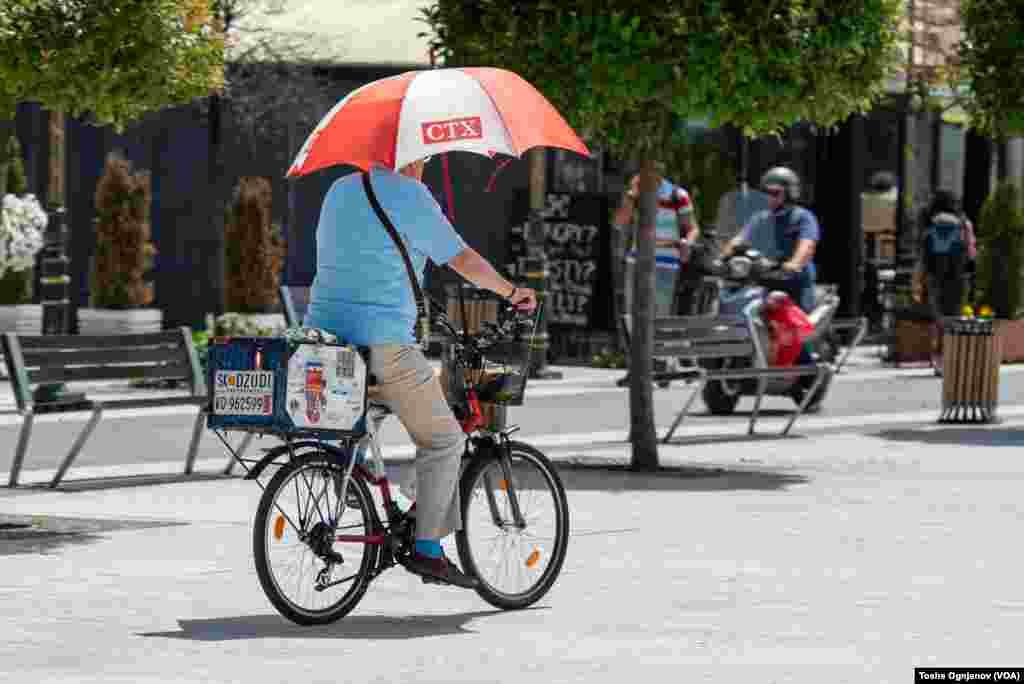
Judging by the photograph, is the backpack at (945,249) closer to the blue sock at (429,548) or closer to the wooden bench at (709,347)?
the wooden bench at (709,347)

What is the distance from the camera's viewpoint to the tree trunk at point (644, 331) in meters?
14.5

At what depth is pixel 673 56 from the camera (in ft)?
44.9

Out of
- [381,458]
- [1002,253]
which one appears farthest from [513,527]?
[1002,253]

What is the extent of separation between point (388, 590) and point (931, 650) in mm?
2305

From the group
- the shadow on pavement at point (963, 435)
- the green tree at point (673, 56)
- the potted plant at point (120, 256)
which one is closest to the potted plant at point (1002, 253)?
the shadow on pavement at point (963, 435)

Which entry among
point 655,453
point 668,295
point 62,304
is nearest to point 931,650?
point 655,453

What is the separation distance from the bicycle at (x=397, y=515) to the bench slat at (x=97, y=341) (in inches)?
175

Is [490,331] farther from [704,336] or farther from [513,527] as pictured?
[704,336]

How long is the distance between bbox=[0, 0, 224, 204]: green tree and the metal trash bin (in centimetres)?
814

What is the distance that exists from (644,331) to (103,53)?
15.1 ft

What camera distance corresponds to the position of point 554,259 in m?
24.7

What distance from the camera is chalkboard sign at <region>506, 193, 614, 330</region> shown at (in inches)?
959

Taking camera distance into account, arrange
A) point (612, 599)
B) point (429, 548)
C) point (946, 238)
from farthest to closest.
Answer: point (946, 238), point (612, 599), point (429, 548)

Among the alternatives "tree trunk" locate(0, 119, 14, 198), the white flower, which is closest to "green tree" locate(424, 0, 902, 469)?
"tree trunk" locate(0, 119, 14, 198)
